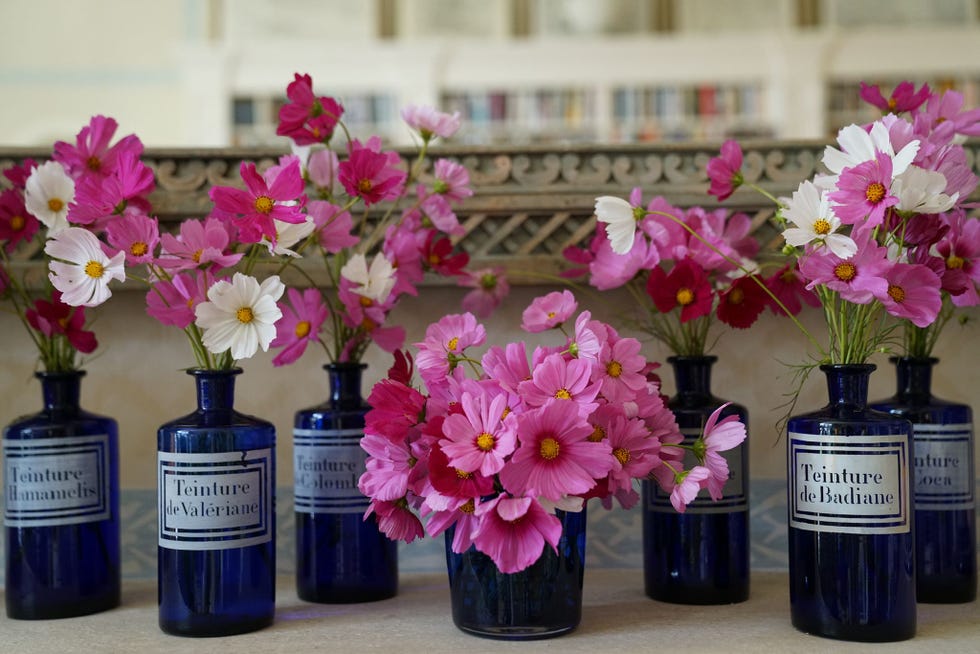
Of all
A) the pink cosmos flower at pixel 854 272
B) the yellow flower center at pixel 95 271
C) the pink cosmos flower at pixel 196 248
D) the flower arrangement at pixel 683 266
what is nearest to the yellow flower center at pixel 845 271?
the pink cosmos flower at pixel 854 272

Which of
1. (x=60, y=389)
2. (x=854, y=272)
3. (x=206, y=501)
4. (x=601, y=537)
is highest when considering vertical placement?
(x=854, y=272)

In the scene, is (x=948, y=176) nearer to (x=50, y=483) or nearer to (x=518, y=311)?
(x=518, y=311)

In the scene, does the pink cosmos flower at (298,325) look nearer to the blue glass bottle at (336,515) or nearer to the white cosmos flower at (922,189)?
the blue glass bottle at (336,515)

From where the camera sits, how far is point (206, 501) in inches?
36.7

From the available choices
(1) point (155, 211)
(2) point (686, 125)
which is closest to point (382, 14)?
(2) point (686, 125)

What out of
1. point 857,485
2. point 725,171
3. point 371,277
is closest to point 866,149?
point 725,171

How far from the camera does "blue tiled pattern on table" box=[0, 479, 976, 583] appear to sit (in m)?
1.26

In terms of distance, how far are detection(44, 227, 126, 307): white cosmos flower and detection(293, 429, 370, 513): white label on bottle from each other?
0.95ft

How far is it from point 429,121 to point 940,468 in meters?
0.67

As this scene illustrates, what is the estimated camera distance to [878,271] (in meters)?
0.86

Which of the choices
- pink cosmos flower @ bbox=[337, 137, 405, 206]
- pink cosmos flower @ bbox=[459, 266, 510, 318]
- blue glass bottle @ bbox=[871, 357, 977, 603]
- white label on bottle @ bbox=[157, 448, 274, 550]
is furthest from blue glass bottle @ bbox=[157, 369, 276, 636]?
blue glass bottle @ bbox=[871, 357, 977, 603]

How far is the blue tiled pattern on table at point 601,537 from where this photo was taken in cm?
126

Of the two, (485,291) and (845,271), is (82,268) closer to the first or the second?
(485,291)

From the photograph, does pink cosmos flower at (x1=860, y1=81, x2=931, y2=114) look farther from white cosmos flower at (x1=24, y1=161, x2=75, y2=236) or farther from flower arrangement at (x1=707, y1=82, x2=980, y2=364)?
white cosmos flower at (x1=24, y1=161, x2=75, y2=236)
